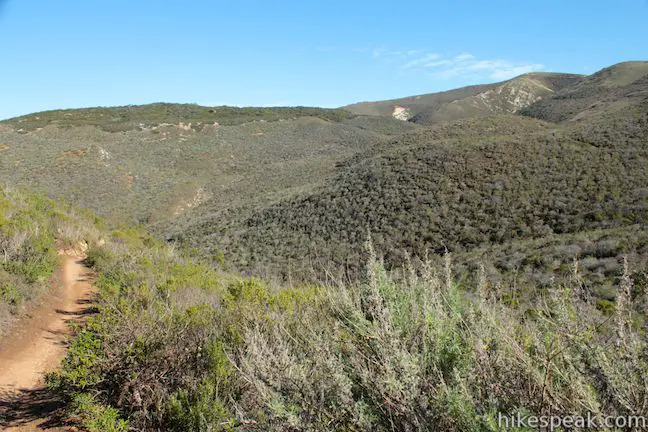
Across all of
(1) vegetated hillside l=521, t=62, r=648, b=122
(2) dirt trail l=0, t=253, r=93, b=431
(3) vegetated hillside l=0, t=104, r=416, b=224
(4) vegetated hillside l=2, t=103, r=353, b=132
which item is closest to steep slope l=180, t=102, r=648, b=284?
(3) vegetated hillside l=0, t=104, r=416, b=224

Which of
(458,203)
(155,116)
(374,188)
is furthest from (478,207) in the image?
(155,116)

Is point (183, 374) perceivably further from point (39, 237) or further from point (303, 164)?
point (303, 164)

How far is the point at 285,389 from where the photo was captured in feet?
9.45

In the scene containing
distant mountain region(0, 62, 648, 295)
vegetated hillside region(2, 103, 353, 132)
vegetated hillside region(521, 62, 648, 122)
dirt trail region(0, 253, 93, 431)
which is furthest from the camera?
vegetated hillside region(2, 103, 353, 132)

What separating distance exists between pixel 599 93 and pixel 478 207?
52940 mm

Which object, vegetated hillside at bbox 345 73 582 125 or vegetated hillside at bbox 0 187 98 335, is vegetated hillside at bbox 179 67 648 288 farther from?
vegetated hillside at bbox 345 73 582 125

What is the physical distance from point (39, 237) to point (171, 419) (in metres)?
7.73

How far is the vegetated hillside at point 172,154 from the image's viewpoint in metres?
35.6

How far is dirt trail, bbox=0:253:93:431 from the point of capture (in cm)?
437

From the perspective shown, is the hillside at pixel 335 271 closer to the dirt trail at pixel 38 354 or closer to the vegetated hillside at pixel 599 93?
the dirt trail at pixel 38 354

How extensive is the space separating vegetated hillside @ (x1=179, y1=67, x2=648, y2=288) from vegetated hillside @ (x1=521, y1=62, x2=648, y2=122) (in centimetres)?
2001

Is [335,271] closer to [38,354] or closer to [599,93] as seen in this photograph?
[38,354]

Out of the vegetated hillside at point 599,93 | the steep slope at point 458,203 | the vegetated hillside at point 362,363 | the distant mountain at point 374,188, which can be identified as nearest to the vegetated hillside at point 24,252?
the vegetated hillside at point 362,363

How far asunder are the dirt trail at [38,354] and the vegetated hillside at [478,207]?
20.8 feet
